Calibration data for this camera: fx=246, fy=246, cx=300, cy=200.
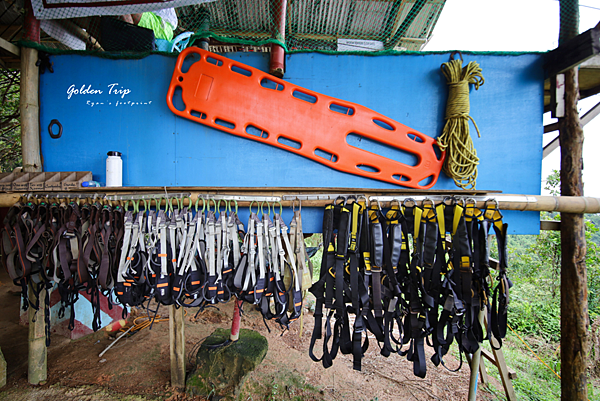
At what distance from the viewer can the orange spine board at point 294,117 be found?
7.94 feet

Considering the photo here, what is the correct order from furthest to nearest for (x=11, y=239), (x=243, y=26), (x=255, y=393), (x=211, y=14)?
(x=243, y=26) → (x=211, y=14) → (x=255, y=393) → (x=11, y=239)

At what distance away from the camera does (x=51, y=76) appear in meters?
2.57

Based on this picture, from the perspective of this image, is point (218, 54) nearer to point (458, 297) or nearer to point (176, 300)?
point (176, 300)

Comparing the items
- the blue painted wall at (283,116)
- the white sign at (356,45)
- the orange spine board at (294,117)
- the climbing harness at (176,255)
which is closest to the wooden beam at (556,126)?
the blue painted wall at (283,116)

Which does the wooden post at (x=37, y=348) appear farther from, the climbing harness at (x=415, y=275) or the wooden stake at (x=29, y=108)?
the climbing harness at (x=415, y=275)

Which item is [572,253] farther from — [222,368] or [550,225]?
[222,368]

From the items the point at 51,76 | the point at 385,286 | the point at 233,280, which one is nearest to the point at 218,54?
the point at 51,76

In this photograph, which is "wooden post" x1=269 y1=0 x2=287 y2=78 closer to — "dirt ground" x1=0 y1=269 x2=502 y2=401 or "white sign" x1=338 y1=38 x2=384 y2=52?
"white sign" x1=338 y1=38 x2=384 y2=52

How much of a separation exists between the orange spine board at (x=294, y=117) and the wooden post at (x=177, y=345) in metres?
1.89

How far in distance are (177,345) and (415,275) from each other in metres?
2.32

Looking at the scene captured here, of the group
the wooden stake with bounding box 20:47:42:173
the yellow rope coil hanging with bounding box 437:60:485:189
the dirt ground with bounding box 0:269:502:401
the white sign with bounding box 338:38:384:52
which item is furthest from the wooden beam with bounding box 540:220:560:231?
the wooden stake with bounding box 20:47:42:173

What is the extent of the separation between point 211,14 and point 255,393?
4.97 meters

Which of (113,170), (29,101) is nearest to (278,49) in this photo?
(113,170)

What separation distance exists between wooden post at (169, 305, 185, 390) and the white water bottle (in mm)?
1327
